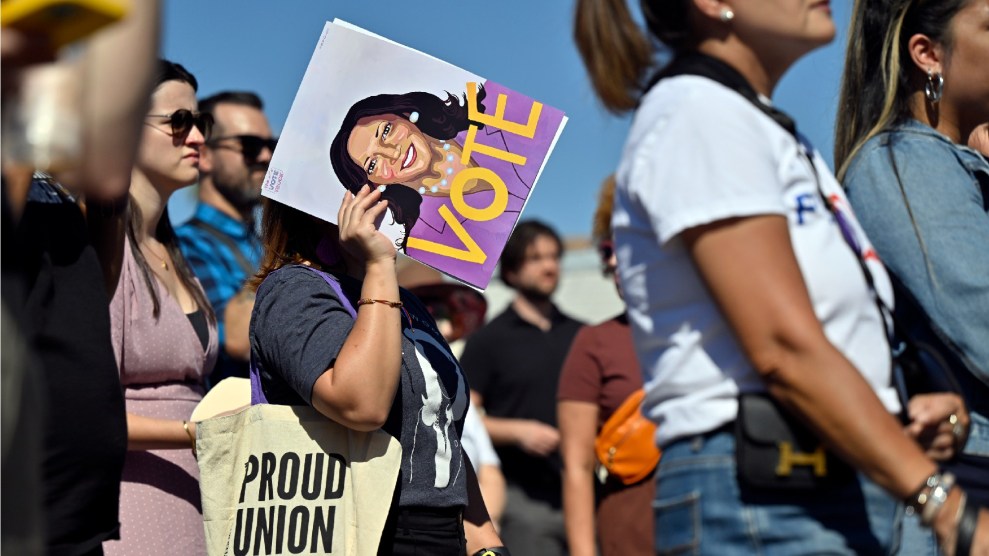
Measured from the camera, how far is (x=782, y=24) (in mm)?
2264

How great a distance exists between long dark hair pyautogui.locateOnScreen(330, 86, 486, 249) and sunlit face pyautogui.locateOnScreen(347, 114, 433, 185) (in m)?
0.01

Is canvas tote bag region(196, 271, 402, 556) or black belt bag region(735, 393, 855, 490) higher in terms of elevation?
black belt bag region(735, 393, 855, 490)

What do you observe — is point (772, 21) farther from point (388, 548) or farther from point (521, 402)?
point (521, 402)

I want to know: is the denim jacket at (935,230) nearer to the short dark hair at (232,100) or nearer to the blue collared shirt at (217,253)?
the blue collared shirt at (217,253)

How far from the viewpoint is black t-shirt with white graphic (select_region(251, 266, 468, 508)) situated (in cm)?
280

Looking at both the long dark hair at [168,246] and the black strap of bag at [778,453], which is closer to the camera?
the black strap of bag at [778,453]

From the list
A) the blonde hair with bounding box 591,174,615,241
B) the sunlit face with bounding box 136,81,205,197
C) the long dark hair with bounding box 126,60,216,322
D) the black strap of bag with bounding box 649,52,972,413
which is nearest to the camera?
the black strap of bag with bounding box 649,52,972,413

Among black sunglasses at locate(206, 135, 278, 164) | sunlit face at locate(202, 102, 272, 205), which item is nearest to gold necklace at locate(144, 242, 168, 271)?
sunlit face at locate(202, 102, 272, 205)

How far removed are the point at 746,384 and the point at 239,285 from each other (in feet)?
10.7

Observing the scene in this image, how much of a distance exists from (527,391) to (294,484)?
3.87m

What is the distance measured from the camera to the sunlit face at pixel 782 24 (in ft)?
7.42

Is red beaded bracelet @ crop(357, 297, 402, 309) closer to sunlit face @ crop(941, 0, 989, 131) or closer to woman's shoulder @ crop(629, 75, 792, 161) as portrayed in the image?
woman's shoulder @ crop(629, 75, 792, 161)

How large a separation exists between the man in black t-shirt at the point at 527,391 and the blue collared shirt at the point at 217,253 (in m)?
1.72

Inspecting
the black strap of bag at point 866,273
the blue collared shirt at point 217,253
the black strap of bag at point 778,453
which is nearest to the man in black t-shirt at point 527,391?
the blue collared shirt at point 217,253
